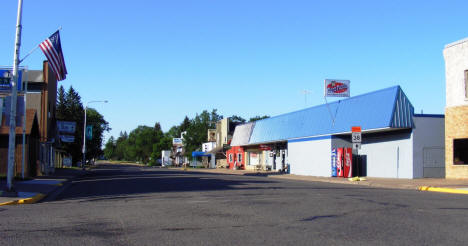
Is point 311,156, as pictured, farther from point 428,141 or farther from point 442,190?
point 442,190

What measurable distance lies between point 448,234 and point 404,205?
4.85 m

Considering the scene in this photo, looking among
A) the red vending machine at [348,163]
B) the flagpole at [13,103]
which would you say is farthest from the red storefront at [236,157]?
the flagpole at [13,103]

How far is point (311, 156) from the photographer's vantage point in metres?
40.4

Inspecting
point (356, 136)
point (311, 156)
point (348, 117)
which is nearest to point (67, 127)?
point (311, 156)

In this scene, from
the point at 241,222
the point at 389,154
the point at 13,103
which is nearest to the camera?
the point at 241,222

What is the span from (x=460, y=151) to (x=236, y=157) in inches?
1626

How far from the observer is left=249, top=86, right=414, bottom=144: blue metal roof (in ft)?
96.5

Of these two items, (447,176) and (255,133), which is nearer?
(447,176)

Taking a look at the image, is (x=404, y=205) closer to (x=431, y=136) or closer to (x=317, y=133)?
(x=431, y=136)

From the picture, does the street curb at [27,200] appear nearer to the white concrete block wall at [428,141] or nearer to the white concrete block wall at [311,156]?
the white concrete block wall at [428,141]

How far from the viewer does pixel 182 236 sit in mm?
8586

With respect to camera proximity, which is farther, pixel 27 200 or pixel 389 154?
pixel 389 154

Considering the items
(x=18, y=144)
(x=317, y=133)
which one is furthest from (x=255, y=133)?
(x=18, y=144)

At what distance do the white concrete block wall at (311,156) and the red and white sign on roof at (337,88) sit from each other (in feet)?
11.6
